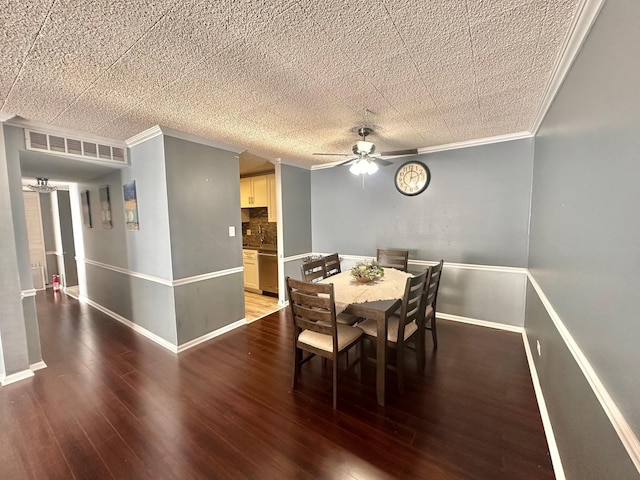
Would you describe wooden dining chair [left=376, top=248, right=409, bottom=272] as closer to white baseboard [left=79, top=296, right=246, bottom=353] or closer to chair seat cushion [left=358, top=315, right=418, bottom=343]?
chair seat cushion [left=358, top=315, right=418, bottom=343]

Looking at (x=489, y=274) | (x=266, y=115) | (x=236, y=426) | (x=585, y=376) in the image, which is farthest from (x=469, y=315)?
(x=266, y=115)

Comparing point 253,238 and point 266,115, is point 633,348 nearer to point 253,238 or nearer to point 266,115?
point 266,115

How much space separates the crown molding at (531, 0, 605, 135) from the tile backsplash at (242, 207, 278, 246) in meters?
4.39

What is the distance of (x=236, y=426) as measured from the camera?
185cm

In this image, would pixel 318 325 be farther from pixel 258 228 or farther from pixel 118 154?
pixel 258 228

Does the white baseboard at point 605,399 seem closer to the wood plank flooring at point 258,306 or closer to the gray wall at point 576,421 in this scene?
the gray wall at point 576,421

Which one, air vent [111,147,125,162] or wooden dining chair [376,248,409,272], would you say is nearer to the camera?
air vent [111,147,125,162]

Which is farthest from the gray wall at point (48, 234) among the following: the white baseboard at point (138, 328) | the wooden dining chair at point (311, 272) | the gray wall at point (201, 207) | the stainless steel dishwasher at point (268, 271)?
the wooden dining chair at point (311, 272)

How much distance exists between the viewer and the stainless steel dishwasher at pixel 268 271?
15.7 ft

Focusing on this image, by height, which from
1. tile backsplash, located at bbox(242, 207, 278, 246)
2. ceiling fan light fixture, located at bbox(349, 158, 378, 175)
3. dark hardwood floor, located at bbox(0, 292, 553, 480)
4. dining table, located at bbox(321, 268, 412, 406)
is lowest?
dark hardwood floor, located at bbox(0, 292, 553, 480)

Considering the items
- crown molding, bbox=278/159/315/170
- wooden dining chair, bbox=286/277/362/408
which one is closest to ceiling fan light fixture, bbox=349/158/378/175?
wooden dining chair, bbox=286/277/362/408

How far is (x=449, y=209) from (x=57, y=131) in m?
4.55

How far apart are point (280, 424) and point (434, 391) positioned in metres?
1.27

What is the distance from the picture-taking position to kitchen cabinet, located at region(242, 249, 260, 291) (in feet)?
16.6
